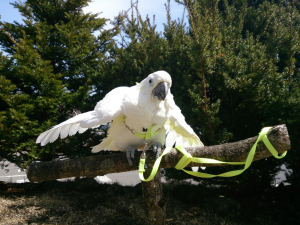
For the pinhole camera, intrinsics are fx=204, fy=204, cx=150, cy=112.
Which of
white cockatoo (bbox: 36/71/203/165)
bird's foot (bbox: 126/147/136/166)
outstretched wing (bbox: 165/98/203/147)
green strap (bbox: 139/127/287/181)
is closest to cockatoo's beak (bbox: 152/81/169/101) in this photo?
white cockatoo (bbox: 36/71/203/165)

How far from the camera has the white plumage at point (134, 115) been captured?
1.81 meters

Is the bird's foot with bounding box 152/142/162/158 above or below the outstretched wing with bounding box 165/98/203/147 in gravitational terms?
below

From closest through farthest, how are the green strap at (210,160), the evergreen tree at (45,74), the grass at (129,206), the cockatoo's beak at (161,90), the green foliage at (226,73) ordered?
the green strap at (210,160)
the cockatoo's beak at (161,90)
the green foliage at (226,73)
the grass at (129,206)
the evergreen tree at (45,74)

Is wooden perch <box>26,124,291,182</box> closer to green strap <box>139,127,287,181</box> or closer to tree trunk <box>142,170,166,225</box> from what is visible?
green strap <box>139,127,287,181</box>

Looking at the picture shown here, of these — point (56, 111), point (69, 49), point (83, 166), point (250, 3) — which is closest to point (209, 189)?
point (83, 166)

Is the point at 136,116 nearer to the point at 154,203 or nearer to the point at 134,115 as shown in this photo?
the point at 134,115

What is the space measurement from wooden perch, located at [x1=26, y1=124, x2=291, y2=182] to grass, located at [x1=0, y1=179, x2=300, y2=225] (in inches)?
50.4

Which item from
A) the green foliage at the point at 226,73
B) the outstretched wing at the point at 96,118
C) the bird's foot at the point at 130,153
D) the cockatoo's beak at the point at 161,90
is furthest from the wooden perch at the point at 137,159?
the green foliage at the point at 226,73

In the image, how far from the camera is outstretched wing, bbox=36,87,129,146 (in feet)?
5.96

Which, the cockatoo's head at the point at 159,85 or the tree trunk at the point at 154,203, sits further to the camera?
the tree trunk at the point at 154,203

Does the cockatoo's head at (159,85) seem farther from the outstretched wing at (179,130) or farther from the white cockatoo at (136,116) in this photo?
the outstretched wing at (179,130)

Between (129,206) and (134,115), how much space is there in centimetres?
228

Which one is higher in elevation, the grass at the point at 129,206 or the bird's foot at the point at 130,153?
the bird's foot at the point at 130,153

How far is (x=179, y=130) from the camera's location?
7.50 ft
